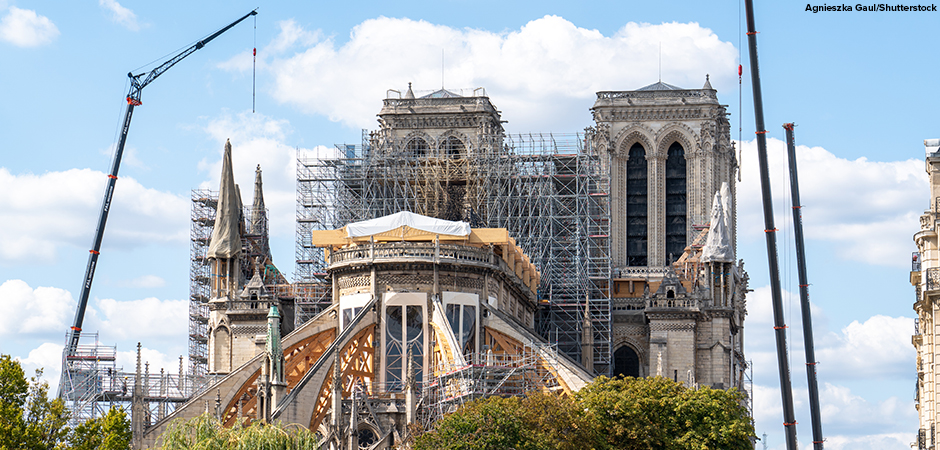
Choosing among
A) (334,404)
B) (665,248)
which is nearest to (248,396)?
(334,404)

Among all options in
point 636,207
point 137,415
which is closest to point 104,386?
point 137,415

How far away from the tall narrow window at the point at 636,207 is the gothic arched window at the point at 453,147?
13.6 meters

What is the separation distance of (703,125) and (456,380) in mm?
44182

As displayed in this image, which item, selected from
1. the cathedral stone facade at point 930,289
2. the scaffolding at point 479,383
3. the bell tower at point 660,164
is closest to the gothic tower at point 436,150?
the bell tower at point 660,164

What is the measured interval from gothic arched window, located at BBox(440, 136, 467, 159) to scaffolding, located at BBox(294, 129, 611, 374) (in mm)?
1618

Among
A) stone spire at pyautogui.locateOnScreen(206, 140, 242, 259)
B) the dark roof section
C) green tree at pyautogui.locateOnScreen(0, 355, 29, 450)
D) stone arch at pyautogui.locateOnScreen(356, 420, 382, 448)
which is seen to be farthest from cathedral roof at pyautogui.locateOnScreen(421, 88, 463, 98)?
green tree at pyautogui.locateOnScreen(0, 355, 29, 450)

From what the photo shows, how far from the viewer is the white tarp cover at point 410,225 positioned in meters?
94.8

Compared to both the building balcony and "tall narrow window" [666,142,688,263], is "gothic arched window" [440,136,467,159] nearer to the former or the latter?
"tall narrow window" [666,142,688,263]

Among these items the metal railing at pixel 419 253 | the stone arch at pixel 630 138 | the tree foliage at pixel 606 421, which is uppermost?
the stone arch at pixel 630 138

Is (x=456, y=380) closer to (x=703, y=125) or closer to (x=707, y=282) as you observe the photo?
(x=707, y=282)

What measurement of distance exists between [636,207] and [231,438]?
65.2 m

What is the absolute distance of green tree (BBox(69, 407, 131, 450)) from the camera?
224 ft

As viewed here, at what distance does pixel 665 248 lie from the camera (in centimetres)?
12444

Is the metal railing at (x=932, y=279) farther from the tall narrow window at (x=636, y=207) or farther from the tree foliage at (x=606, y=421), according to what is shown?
the tall narrow window at (x=636, y=207)
